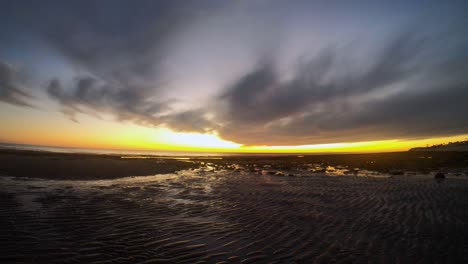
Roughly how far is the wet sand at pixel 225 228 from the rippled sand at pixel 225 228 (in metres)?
0.03

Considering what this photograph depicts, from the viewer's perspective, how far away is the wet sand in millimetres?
6191

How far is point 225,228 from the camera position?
28.3 ft

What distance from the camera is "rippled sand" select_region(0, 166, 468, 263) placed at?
20.3ft

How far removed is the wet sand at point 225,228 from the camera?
6191 millimetres

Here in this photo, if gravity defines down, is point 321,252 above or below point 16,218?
below

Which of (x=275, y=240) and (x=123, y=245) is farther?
(x=275, y=240)

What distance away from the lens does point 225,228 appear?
8633 mm

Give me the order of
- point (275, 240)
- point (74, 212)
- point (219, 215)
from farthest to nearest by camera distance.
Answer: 1. point (219, 215)
2. point (74, 212)
3. point (275, 240)

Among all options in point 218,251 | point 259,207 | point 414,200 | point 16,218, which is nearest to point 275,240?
point 218,251

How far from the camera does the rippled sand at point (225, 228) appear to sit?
6.19m

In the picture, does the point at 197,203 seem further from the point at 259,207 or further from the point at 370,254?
the point at 370,254

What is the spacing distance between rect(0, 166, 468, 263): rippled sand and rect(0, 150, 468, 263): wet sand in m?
0.03

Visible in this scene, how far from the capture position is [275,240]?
7473mm

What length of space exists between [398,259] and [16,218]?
1335 centimetres
